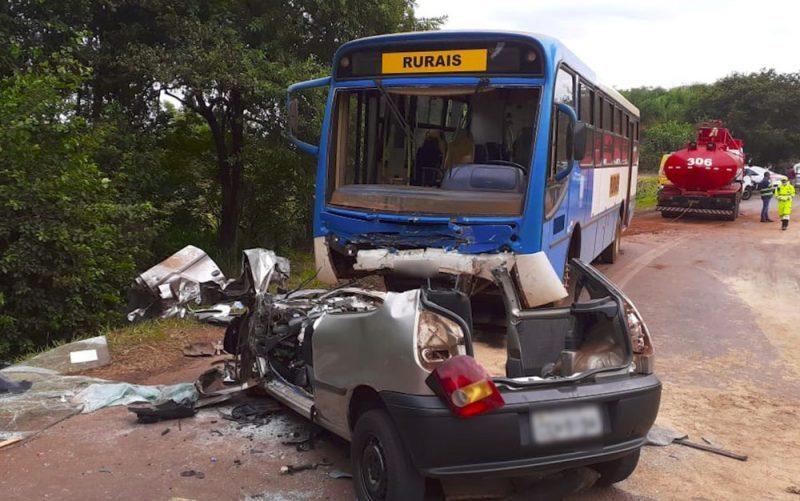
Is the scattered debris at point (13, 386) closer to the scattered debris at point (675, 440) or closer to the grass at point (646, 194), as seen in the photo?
the scattered debris at point (675, 440)

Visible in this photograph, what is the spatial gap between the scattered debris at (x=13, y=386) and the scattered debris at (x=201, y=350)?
164 centimetres

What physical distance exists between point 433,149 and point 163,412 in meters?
4.29

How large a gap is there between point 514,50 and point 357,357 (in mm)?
3798

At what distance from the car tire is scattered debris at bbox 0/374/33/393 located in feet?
14.9

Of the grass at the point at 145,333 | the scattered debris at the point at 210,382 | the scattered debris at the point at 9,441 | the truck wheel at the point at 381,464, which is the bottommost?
the grass at the point at 145,333

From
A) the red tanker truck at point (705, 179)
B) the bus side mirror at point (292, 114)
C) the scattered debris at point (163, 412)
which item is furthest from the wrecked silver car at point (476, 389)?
the red tanker truck at point (705, 179)

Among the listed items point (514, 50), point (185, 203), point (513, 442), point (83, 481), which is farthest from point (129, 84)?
point (513, 442)

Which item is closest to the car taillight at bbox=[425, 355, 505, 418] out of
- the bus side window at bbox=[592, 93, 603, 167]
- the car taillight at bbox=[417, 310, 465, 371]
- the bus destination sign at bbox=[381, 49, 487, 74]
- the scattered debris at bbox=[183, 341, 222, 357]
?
the car taillight at bbox=[417, 310, 465, 371]

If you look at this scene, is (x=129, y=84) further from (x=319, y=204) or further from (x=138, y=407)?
(x=138, y=407)

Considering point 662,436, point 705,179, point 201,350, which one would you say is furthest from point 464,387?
point 705,179

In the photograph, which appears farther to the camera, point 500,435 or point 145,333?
point 145,333

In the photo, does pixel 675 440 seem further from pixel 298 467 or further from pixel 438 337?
pixel 298 467

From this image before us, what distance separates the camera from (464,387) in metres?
3.31

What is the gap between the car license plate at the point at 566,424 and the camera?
348 centimetres
